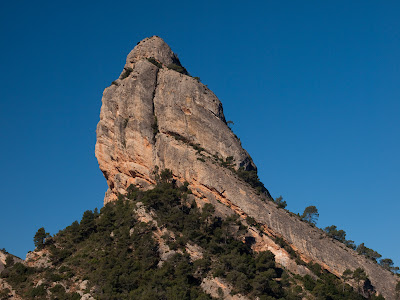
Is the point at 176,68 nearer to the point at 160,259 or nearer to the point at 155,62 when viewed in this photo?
the point at 155,62

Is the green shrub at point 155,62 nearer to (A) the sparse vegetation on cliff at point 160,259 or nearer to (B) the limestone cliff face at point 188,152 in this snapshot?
(B) the limestone cliff face at point 188,152

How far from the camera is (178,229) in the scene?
82.9m

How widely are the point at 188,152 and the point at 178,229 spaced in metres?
15.4

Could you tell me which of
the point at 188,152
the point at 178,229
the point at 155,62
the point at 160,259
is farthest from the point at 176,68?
the point at 160,259

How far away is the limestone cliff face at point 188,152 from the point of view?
88250 millimetres

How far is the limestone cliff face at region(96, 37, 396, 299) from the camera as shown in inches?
3474

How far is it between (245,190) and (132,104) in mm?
24959

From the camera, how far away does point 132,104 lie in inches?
3927

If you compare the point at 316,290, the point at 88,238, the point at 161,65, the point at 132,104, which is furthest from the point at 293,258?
the point at 161,65

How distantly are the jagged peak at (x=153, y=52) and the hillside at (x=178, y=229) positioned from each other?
483mm

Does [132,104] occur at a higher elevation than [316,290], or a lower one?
higher

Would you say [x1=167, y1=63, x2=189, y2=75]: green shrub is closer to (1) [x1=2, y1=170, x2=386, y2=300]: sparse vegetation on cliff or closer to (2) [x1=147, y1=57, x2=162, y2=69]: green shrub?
(2) [x1=147, y1=57, x2=162, y2=69]: green shrub

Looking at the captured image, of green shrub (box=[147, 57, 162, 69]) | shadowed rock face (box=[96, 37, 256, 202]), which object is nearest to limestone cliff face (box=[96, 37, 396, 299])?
shadowed rock face (box=[96, 37, 256, 202])

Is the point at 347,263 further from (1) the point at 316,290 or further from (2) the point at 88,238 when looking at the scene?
(2) the point at 88,238
